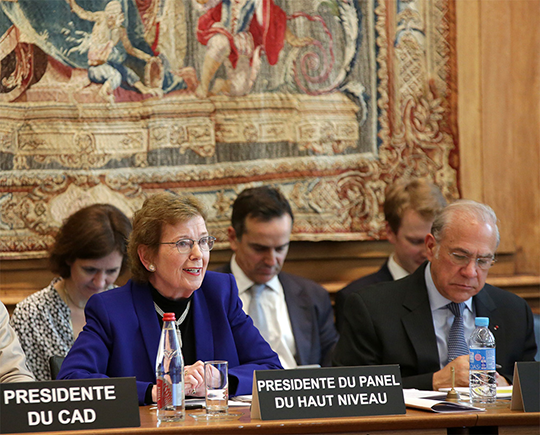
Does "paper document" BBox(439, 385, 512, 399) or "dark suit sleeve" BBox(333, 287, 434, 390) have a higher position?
"dark suit sleeve" BBox(333, 287, 434, 390)

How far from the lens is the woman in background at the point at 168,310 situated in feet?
9.11

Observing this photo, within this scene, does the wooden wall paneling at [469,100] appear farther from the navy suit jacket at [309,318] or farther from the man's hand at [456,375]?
the man's hand at [456,375]

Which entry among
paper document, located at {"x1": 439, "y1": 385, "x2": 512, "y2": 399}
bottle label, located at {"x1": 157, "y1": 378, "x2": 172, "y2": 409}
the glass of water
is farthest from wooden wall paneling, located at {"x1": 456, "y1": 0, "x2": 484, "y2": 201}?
bottle label, located at {"x1": 157, "y1": 378, "x2": 172, "y2": 409}

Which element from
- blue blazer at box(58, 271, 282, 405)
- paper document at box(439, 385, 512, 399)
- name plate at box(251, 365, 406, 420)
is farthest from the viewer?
blue blazer at box(58, 271, 282, 405)

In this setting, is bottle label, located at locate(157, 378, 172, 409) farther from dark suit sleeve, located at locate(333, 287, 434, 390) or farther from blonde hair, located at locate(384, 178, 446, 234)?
blonde hair, located at locate(384, 178, 446, 234)

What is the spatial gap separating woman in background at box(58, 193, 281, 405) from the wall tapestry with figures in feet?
4.46

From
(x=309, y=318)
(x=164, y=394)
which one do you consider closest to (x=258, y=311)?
(x=309, y=318)

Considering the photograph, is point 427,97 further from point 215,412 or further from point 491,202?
point 215,412

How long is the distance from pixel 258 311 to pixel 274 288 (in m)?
0.16

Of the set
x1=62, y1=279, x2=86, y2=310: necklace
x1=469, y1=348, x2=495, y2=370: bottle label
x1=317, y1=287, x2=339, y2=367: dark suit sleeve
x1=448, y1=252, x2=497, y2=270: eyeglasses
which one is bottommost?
x1=317, y1=287, x2=339, y2=367: dark suit sleeve

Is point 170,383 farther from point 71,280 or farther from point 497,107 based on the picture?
point 497,107

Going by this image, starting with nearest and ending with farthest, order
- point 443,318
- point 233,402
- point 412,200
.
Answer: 1. point 233,402
2. point 443,318
3. point 412,200

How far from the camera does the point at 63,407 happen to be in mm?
2094

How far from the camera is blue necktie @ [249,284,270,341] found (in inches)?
163
